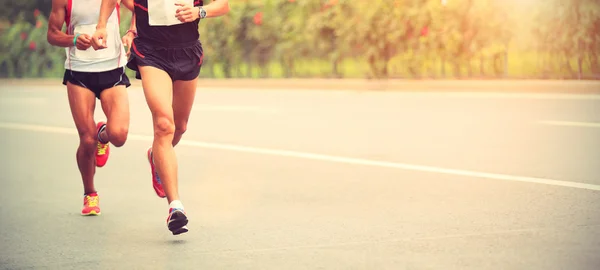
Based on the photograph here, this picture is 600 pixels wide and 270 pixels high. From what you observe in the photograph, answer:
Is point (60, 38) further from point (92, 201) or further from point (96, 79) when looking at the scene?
point (92, 201)

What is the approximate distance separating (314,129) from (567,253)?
347 inches

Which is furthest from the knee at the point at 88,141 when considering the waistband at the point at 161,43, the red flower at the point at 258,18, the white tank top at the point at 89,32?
the red flower at the point at 258,18

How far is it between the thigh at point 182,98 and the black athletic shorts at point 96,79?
0.55 m

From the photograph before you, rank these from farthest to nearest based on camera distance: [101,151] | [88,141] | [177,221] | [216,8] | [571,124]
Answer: [571,124] → [101,151] → [88,141] → [216,8] → [177,221]

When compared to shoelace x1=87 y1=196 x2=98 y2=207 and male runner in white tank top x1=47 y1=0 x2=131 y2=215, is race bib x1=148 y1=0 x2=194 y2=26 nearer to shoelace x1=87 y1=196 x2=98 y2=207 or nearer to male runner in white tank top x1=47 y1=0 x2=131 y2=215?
male runner in white tank top x1=47 y1=0 x2=131 y2=215

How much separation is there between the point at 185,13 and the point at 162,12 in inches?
6.8

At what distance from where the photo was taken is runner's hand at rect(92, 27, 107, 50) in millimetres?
7984

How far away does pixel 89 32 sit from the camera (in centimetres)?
830

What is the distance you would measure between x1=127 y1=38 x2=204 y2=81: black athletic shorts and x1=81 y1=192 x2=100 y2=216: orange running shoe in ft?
4.14

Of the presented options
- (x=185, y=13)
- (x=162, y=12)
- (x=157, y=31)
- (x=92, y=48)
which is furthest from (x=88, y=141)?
(x=185, y=13)

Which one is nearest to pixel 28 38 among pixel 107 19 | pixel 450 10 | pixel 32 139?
pixel 450 10

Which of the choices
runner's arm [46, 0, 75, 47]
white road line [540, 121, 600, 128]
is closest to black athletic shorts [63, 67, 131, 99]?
runner's arm [46, 0, 75, 47]

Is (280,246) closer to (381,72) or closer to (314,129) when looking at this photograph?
(314,129)

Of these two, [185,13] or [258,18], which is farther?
[258,18]
